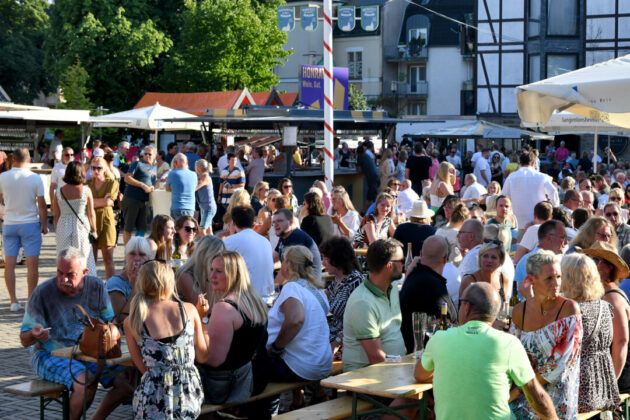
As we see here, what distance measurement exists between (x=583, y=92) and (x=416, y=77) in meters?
56.9

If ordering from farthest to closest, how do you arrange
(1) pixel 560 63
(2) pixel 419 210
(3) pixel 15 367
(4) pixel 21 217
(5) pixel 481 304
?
(1) pixel 560 63, (4) pixel 21 217, (2) pixel 419 210, (3) pixel 15 367, (5) pixel 481 304

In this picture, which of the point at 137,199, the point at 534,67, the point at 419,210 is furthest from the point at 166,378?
the point at 534,67

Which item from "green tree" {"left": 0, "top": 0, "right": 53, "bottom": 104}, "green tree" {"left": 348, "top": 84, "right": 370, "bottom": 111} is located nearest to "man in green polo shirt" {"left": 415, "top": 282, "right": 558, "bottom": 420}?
"green tree" {"left": 0, "top": 0, "right": 53, "bottom": 104}

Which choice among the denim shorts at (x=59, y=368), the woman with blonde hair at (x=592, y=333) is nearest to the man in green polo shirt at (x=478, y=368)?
the woman with blonde hair at (x=592, y=333)

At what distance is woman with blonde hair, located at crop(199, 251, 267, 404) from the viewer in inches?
214

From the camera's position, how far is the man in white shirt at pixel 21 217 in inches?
400

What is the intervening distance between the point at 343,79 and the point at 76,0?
955 inches

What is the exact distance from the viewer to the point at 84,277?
609 centimetres

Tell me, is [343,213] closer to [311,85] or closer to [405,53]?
[311,85]

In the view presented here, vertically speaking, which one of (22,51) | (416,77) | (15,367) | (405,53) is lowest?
(15,367)

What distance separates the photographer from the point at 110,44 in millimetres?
43594

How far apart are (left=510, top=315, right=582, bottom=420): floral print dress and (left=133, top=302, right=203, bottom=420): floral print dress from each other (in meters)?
1.90

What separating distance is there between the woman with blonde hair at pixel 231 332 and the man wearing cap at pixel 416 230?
378 cm

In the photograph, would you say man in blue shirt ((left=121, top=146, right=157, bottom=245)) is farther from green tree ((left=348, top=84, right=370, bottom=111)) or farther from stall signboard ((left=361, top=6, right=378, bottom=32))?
green tree ((left=348, top=84, right=370, bottom=111))
